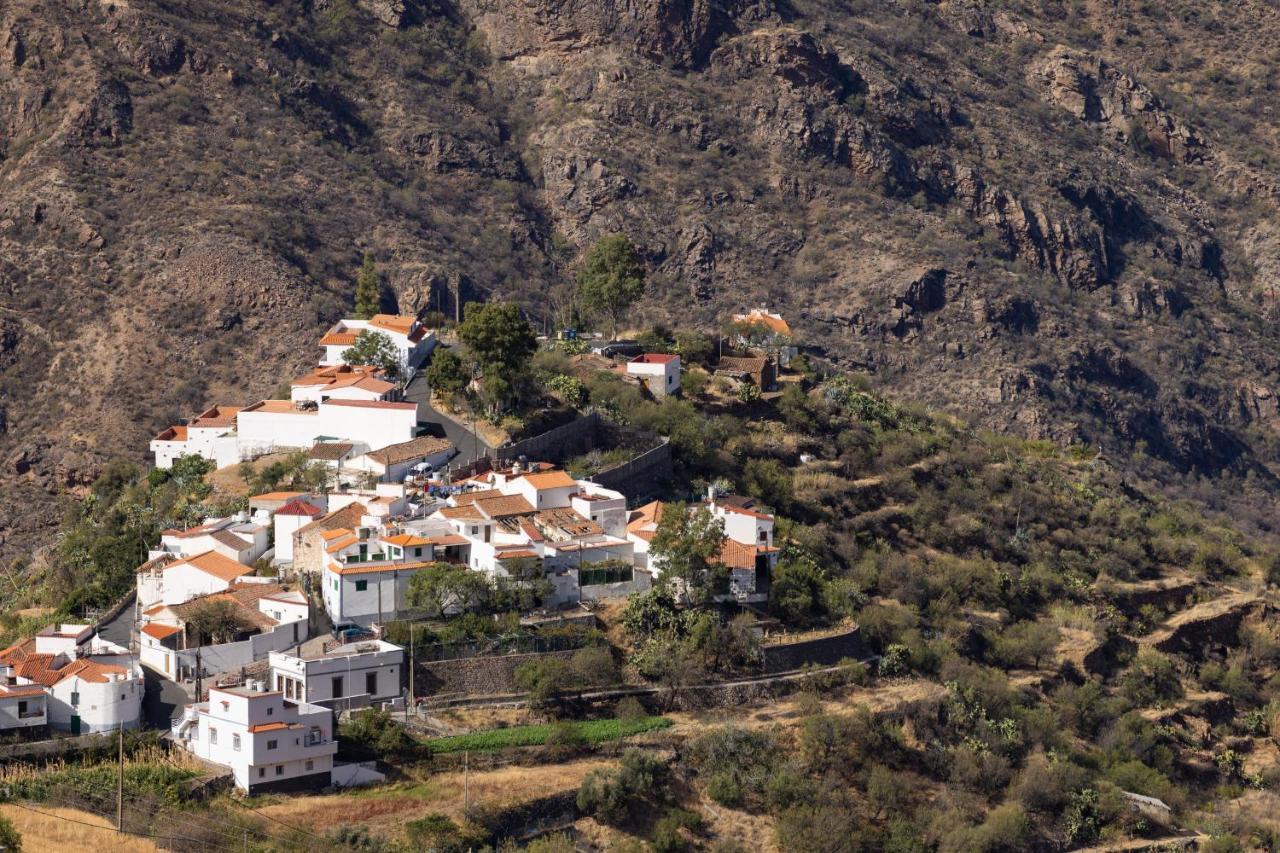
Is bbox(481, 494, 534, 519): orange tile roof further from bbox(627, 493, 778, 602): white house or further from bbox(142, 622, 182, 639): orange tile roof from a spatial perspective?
bbox(142, 622, 182, 639): orange tile roof

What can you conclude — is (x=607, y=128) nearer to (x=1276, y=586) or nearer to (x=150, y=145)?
(x=150, y=145)

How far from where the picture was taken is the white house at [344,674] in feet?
167

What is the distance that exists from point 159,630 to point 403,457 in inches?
492

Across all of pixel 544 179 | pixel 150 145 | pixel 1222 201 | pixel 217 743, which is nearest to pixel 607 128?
pixel 544 179

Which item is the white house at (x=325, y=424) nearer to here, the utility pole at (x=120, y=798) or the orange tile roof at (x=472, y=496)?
the orange tile roof at (x=472, y=496)

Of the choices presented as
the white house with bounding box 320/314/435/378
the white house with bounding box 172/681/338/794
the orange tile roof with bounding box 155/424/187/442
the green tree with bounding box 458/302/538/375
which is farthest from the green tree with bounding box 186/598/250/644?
the white house with bounding box 320/314/435/378

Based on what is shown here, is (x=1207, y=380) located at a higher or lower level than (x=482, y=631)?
lower

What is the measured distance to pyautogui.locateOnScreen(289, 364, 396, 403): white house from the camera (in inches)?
2685

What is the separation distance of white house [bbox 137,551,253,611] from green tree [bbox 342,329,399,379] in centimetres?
1663

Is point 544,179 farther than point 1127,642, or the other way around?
point 544,179

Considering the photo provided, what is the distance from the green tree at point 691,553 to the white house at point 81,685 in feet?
43.1

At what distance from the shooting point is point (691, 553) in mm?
57594

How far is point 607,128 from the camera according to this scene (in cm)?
11956

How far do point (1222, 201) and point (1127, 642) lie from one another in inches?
Result: 2497
